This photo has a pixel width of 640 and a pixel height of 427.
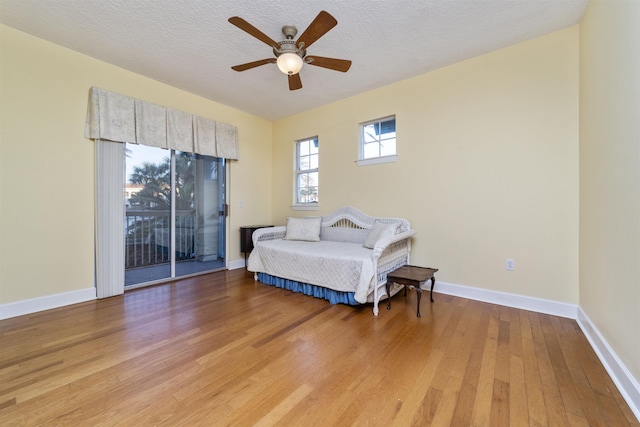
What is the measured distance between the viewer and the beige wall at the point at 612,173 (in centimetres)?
131

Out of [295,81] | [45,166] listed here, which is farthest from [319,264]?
[45,166]

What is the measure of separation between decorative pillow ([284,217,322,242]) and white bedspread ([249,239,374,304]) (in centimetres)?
12

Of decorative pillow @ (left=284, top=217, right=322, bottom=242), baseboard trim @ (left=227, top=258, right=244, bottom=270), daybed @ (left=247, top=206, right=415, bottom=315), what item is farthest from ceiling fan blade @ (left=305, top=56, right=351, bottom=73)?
baseboard trim @ (left=227, top=258, right=244, bottom=270)

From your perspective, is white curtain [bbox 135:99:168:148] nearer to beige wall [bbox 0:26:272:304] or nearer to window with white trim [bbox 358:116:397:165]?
beige wall [bbox 0:26:272:304]

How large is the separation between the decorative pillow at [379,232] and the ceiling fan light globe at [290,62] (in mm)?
1886

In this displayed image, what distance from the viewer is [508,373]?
1514 mm

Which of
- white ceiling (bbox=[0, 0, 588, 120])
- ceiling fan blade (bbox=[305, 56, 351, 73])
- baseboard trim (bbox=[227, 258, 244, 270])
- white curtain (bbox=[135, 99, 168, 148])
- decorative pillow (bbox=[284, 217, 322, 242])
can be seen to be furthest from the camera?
baseboard trim (bbox=[227, 258, 244, 270])

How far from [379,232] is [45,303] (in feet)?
11.9

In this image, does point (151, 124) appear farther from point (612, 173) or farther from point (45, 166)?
point (612, 173)

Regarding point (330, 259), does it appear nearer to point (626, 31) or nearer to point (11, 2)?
point (626, 31)

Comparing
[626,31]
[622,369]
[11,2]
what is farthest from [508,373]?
[11,2]

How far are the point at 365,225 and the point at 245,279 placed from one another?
1.93m

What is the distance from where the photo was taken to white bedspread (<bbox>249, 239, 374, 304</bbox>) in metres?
2.43

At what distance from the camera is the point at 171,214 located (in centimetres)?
352
